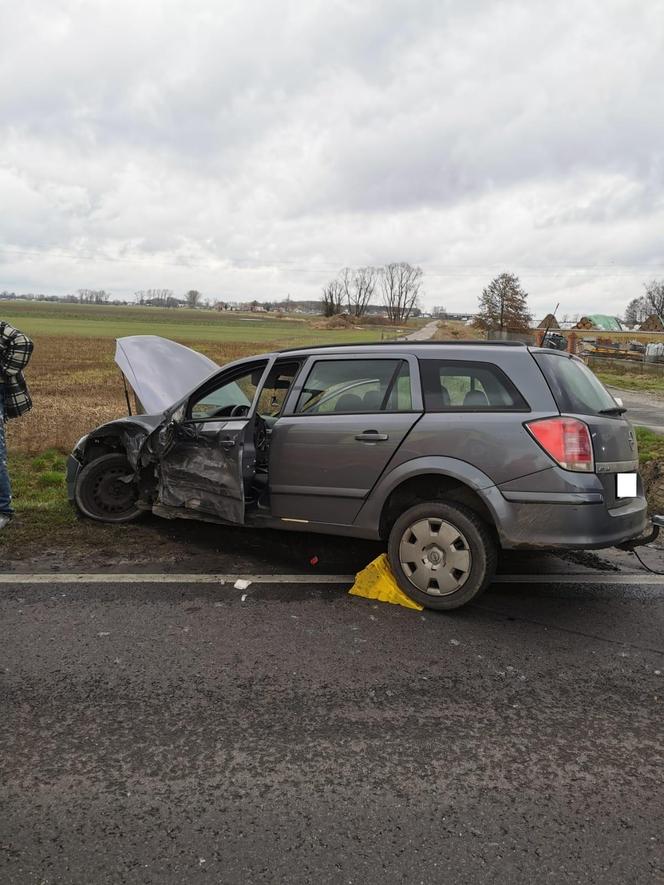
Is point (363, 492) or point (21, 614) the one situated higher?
point (363, 492)

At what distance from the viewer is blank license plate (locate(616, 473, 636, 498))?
376 centimetres

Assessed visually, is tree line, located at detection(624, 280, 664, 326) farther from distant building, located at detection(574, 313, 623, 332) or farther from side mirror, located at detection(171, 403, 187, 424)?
side mirror, located at detection(171, 403, 187, 424)

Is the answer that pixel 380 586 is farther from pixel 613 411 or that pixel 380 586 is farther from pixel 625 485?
pixel 613 411

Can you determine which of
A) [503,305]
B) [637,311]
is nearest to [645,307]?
[637,311]

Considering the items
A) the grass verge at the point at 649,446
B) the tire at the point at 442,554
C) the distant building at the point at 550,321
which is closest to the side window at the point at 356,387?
the tire at the point at 442,554

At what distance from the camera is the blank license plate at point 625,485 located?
3760mm

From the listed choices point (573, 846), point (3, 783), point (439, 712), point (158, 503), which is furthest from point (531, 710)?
point (158, 503)

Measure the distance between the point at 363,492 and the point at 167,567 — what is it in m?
1.61

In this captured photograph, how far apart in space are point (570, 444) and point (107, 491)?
4.03m

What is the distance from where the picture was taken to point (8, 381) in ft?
18.3

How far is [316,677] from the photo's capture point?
310 centimetres

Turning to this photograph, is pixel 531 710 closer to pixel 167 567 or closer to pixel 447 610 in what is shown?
pixel 447 610

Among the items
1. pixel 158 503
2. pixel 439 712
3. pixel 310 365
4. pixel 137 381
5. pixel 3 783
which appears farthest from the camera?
pixel 137 381

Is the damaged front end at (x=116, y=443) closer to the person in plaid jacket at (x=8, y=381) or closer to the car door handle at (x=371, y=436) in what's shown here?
the person in plaid jacket at (x=8, y=381)
